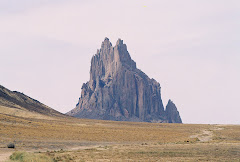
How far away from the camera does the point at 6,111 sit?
104250 mm

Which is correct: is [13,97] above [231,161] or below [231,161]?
above

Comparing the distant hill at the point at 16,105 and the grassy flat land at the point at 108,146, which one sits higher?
the distant hill at the point at 16,105

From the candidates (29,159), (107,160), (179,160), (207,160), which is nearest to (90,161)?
(107,160)

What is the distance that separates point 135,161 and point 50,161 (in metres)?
8.31

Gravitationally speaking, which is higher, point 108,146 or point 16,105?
point 16,105

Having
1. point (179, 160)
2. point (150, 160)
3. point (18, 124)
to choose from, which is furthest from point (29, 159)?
point (18, 124)

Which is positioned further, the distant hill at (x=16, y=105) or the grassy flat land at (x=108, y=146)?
the distant hill at (x=16, y=105)

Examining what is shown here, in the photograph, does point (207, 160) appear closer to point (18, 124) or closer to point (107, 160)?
point (107, 160)

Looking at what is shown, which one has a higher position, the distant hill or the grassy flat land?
the distant hill

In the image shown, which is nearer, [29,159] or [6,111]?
[29,159]

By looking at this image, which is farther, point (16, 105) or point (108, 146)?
point (16, 105)

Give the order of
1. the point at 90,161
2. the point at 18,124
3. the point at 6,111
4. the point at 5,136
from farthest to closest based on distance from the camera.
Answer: the point at 6,111 < the point at 18,124 < the point at 5,136 < the point at 90,161

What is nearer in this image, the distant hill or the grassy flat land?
the grassy flat land

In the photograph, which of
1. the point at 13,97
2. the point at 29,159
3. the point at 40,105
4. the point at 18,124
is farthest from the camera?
the point at 40,105
